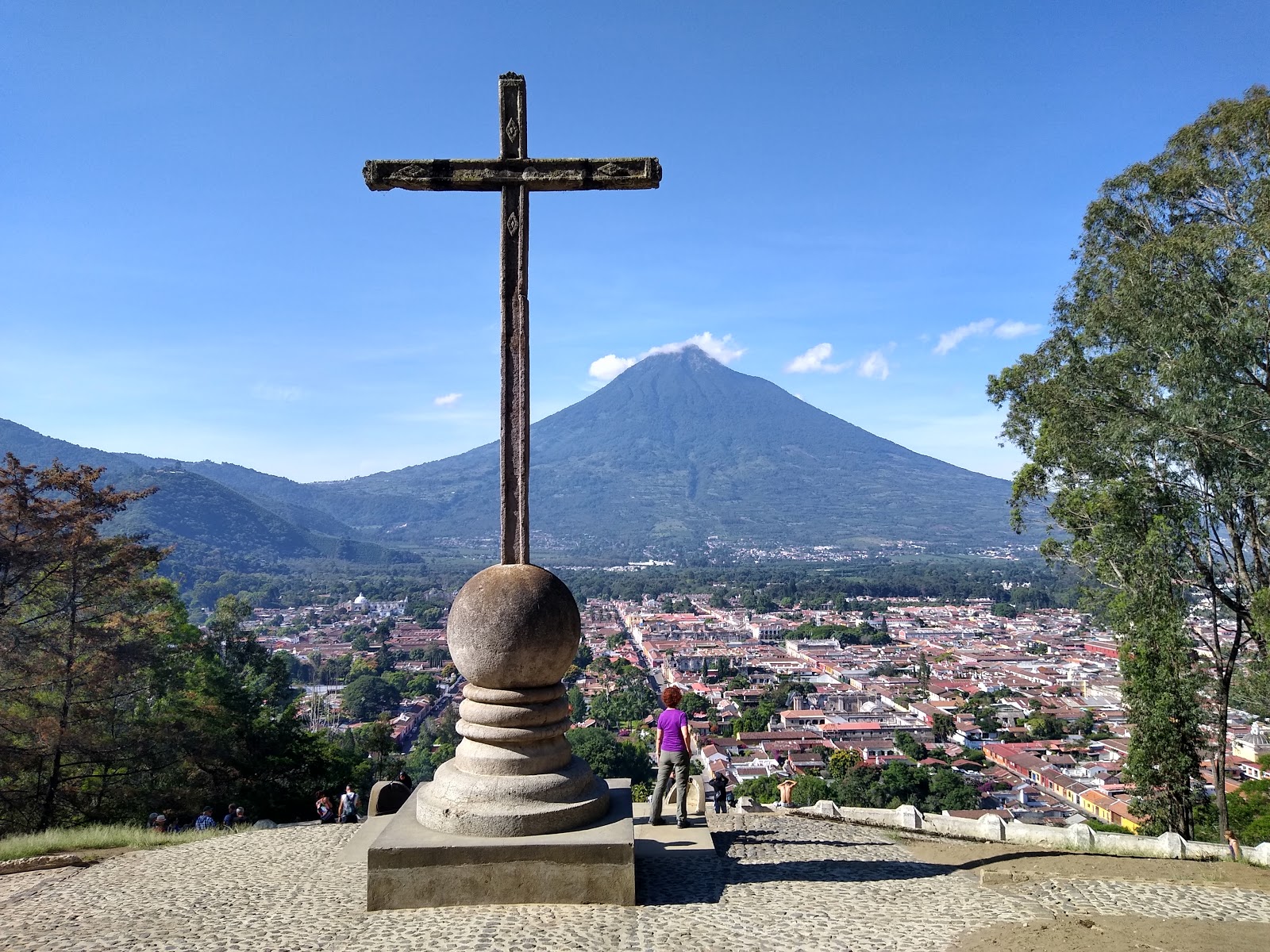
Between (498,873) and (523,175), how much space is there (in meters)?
4.26

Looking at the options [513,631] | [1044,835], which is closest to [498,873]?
[513,631]

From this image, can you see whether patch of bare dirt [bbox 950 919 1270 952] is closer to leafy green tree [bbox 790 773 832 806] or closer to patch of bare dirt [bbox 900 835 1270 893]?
patch of bare dirt [bbox 900 835 1270 893]

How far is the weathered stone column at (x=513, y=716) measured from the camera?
4750 mm

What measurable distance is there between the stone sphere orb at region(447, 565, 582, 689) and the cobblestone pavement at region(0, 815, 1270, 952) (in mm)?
1253

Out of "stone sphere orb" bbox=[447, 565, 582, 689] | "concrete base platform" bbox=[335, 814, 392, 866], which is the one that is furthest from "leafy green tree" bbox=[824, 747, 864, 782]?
"stone sphere orb" bbox=[447, 565, 582, 689]

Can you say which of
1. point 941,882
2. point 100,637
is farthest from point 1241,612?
point 100,637

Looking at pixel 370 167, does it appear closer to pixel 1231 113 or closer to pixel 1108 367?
pixel 1108 367

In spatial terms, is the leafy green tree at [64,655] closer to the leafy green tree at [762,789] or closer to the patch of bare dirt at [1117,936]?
the patch of bare dirt at [1117,936]

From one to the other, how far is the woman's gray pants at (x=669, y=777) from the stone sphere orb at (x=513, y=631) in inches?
49.6

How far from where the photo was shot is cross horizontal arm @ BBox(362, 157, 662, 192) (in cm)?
546

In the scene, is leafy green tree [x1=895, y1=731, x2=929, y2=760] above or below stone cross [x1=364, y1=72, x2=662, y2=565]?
below

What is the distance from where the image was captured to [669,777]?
604cm

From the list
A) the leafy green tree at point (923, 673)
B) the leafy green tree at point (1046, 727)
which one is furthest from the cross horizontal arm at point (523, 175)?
the leafy green tree at point (923, 673)

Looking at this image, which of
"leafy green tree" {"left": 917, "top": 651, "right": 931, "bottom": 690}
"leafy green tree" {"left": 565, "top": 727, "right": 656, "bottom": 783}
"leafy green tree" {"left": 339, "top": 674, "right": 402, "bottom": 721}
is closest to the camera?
"leafy green tree" {"left": 565, "top": 727, "right": 656, "bottom": 783}
